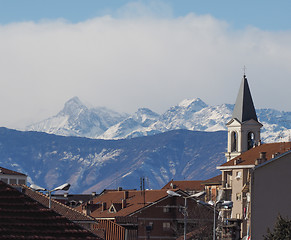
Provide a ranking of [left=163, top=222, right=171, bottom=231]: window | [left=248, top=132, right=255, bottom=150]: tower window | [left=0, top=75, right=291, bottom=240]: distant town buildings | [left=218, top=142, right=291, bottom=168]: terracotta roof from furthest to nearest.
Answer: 1. [left=248, top=132, right=255, bottom=150]: tower window
2. [left=218, top=142, right=291, bottom=168]: terracotta roof
3. [left=163, top=222, right=171, bottom=231]: window
4. [left=0, top=75, right=291, bottom=240]: distant town buildings

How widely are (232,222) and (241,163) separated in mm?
85233

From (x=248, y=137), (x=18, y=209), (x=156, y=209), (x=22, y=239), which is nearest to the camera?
(x=22, y=239)

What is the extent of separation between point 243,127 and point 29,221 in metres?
166

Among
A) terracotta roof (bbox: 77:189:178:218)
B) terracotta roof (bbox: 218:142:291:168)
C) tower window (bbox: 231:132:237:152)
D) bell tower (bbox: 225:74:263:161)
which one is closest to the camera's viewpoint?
terracotta roof (bbox: 77:189:178:218)

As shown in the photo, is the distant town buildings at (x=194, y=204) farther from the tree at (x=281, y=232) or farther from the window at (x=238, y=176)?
the tree at (x=281, y=232)

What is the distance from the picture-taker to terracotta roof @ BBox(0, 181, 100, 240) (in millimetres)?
15969

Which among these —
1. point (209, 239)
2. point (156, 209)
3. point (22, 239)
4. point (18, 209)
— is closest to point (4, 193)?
point (18, 209)

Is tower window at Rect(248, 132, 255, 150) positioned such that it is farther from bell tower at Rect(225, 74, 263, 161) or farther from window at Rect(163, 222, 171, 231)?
window at Rect(163, 222, 171, 231)

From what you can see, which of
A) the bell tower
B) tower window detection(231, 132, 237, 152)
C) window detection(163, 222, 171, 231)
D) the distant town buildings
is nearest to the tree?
the distant town buildings

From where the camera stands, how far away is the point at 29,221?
16406 millimetres

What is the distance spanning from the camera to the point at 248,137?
179 meters

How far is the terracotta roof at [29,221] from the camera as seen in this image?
1597cm

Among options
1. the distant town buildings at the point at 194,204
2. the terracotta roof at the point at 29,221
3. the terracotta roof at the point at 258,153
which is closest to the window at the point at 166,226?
the distant town buildings at the point at 194,204

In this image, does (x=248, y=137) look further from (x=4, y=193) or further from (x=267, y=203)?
(x=4, y=193)
